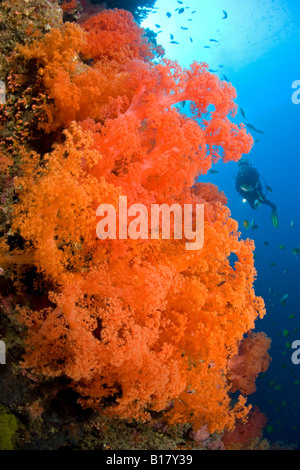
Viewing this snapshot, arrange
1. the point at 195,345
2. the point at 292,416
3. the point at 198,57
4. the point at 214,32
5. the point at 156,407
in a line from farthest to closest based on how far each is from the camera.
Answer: the point at 198,57, the point at 214,32, the point at 292,416, the point at 195,345, the point at 156,407

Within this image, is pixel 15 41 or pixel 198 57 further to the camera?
pixel 198 57

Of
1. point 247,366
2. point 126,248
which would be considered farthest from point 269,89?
point 126,248

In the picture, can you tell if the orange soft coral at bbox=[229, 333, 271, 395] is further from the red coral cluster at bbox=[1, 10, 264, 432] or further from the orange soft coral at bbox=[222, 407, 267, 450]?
the orange soft coral at bbox=[222, 407, 267, 450]

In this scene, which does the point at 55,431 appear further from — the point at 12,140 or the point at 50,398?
the point at 12,140

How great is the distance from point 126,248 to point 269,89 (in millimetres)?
54323

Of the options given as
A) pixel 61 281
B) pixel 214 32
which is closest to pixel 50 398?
pixel 61 281

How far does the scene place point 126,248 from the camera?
2977 millimetres

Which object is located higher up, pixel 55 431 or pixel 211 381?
pixel 211 381

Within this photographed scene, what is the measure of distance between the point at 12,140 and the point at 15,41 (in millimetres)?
1421

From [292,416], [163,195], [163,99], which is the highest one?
[163,99]

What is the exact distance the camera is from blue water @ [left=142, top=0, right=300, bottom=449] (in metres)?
33.8

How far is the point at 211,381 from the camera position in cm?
365

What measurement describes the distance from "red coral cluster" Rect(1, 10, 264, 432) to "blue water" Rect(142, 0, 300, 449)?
1193 inches

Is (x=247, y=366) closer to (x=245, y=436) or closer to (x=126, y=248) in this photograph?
(x=245, y=436)
